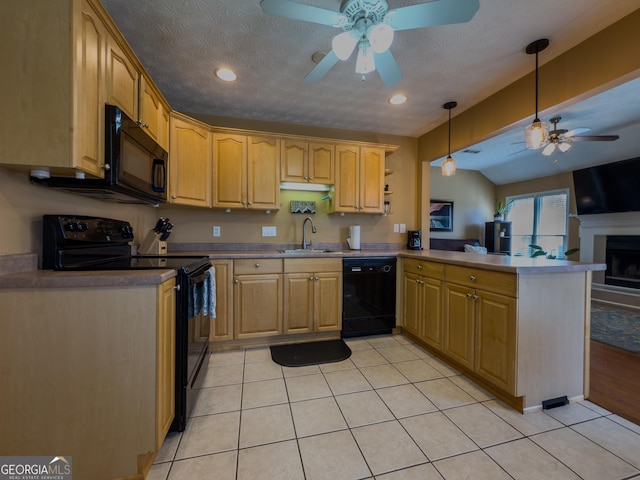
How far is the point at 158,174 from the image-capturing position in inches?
75.0

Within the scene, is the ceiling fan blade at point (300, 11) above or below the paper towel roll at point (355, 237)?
above

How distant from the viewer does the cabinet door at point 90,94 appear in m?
1.11

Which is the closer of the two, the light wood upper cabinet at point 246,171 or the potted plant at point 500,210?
the light wood upper cabinet at point 246,171

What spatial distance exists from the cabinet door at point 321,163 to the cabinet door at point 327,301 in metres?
1.03

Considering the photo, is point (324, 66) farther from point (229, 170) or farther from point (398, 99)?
point (229, 170)

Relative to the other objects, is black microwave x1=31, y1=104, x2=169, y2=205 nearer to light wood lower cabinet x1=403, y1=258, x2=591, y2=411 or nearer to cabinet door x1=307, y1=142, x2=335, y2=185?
cabinet door x1=307, y1=142, x2=335, y2=185

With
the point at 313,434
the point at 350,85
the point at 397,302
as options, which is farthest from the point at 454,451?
the point at 350,85

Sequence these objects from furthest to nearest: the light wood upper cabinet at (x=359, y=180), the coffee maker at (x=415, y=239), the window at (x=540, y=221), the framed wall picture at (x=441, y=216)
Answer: the framed wall picture at (x=441, y=216) → the window at (x=540, y=221) → the coffee maker at (x=415, y=239) → the light wood upper cabinet at (x=359, y=180)

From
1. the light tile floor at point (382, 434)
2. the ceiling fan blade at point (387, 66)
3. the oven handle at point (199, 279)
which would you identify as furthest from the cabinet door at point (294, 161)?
the light tile floor at point (382, 434)

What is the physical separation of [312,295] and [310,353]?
53cm

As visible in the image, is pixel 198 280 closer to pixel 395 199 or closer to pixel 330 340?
pixel 330 340

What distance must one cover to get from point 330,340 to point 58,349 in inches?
83.0

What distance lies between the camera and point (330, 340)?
8.96ft

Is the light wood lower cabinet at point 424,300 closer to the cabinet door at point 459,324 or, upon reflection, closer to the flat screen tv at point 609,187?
the cabinet door at point 459,324
